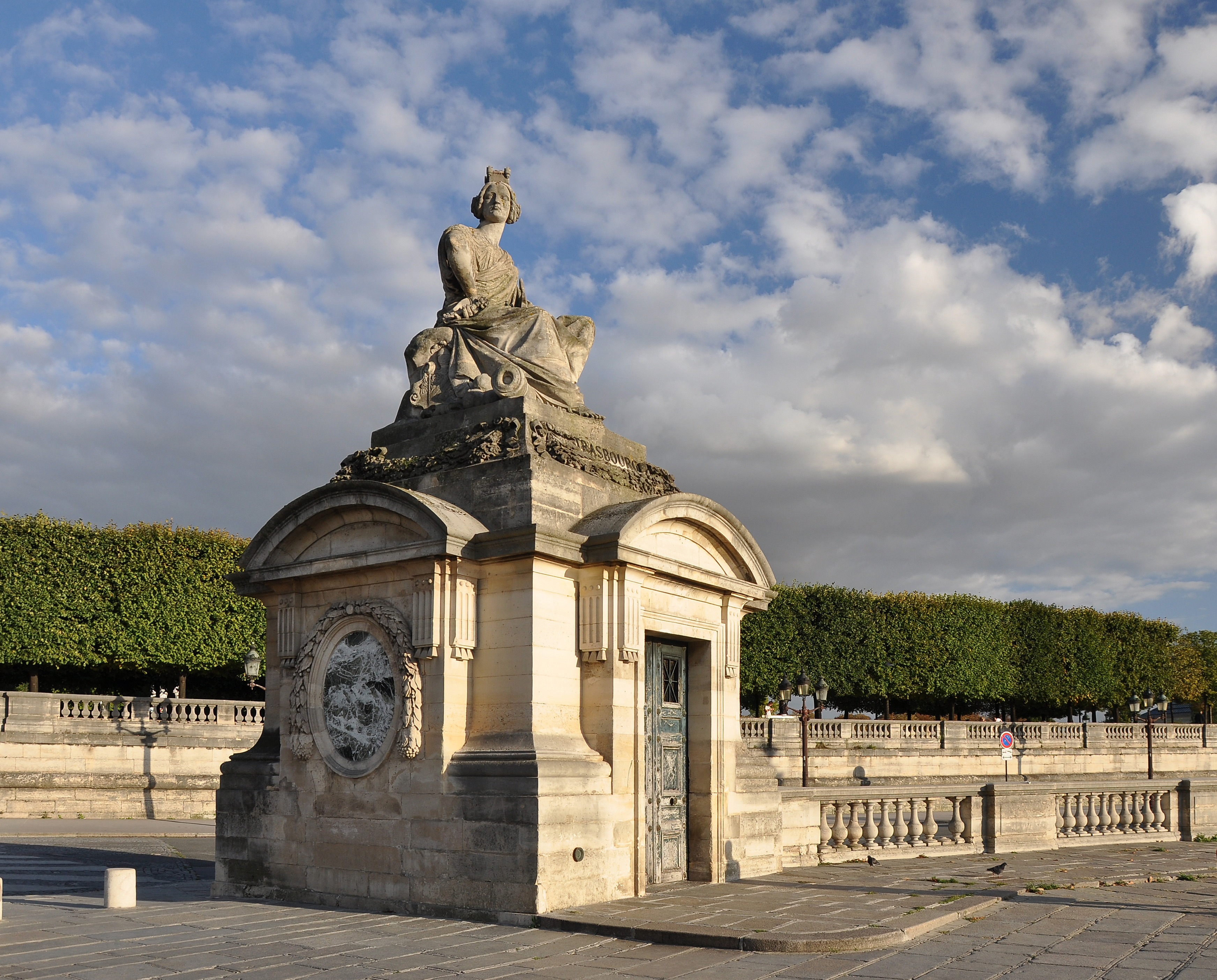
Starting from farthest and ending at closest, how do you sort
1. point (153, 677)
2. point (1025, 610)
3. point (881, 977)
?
point (1025, 610), point (153, 677), point (881, 977)

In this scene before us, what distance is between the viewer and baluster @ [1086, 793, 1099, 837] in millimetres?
15641

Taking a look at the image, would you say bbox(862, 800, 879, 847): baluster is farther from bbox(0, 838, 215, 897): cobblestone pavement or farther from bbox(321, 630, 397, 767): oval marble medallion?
bbox(0, 838, 215, 897): cobblestone pavement

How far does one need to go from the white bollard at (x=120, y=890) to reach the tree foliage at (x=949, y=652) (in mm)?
33245

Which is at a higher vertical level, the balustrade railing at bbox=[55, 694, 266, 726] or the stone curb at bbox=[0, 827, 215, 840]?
the balustrade railing at bbox=[55, 694, 266, 726]

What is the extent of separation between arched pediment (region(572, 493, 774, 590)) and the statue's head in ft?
12.7

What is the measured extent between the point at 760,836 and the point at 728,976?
4913 mm

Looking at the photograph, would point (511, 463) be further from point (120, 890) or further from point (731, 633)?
point (120, 890)

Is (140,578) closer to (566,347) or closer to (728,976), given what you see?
(566,347)

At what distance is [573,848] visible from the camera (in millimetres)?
9547

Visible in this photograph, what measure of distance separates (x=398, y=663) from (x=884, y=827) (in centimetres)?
678

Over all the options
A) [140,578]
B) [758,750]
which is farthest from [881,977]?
[140,578]

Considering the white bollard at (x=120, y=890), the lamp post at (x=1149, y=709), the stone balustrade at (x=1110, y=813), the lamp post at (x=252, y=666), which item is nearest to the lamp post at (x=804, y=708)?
the lamp post at (x=1149, y=709)

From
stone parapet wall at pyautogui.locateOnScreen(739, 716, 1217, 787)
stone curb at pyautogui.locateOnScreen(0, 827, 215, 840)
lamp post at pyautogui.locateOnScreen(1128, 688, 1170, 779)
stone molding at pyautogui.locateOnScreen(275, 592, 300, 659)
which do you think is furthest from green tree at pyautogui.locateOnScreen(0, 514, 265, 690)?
lamp post at pyautogui.locateOnScreen(1128, 688, 1170, 779)

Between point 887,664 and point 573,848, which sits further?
point 887,664
